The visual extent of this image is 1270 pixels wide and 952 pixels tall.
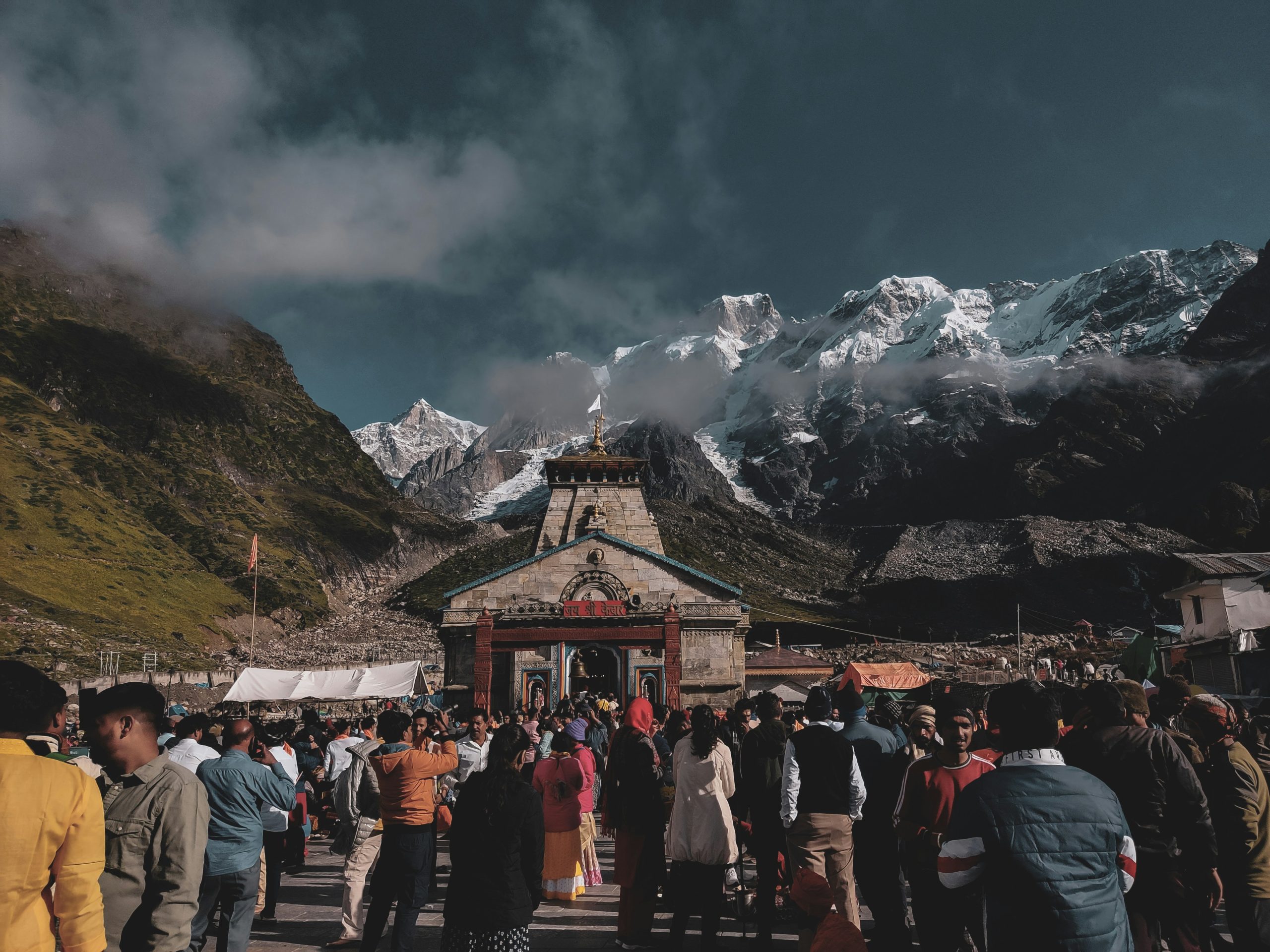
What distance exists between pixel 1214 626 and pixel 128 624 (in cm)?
5677

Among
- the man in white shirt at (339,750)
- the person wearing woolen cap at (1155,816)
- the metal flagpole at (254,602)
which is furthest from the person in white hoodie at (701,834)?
the metal flagpole at (254,602)

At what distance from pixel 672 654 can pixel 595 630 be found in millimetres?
2813

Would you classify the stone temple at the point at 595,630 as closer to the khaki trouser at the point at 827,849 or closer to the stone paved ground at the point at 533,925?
the stone paved ground at the point at 533,925

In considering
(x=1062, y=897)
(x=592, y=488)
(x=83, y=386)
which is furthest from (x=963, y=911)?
(x=83, y=386)

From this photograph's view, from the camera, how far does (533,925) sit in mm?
7957

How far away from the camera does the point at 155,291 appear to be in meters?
128

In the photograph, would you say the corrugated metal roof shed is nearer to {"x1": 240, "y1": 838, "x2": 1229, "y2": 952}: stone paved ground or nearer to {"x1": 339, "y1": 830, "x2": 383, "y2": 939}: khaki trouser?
{"x1": 240, "y1": 838, "x2": 1229, "y2": 952}: stone paved ground

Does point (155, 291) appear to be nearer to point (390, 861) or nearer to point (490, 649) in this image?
point (490, 649)

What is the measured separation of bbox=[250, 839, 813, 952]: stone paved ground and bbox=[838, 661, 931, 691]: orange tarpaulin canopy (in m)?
17.6

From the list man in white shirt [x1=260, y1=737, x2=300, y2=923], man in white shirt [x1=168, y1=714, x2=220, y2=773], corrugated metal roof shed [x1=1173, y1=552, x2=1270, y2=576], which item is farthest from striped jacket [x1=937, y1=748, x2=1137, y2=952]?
corrugated metal roof shed [x1=1173, y1=552, x2=1270, y2=576]

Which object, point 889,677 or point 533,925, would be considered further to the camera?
point 889,677

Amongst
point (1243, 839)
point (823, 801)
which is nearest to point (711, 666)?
point (823, 801)

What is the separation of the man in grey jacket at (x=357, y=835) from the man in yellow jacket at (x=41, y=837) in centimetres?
406

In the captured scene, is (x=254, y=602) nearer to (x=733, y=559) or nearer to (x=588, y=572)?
(x=588, y=572)
